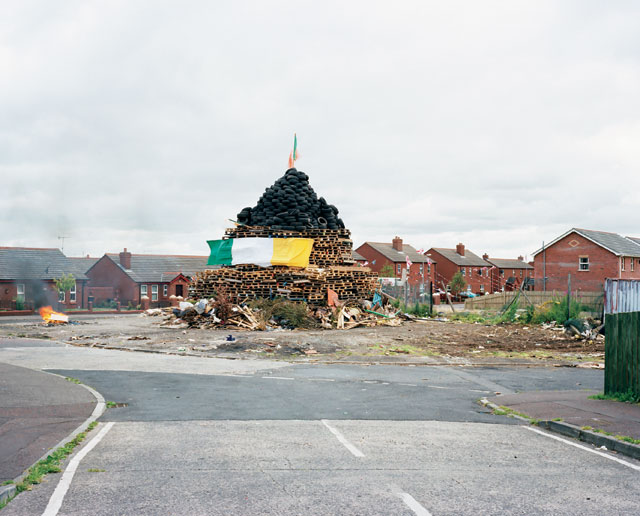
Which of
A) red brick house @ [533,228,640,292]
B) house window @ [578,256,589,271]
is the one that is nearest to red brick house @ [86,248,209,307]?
red brick house @ [533,228,640,292]

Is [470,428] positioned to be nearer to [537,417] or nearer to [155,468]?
[537,417]

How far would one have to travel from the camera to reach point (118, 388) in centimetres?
1184

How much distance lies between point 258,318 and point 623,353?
17.6 metres

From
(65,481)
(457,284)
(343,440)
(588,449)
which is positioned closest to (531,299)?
(588,449)

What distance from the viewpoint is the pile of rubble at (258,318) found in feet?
84.2

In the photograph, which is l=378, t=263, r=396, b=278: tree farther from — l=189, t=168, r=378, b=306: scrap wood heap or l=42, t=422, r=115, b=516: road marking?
l=42, t=422, r=115, b=516: road marking

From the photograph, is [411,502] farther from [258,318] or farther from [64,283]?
[64,283]

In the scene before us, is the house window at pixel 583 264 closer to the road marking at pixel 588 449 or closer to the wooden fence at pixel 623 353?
the wooden fence at pixel 623 353

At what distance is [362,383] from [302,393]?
1859 mm

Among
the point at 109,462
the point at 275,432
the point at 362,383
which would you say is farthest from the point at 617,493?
the point at 362,383

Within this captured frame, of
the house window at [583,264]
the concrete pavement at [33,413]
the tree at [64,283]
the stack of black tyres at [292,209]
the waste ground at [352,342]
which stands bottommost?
the waste ground at [352,342]

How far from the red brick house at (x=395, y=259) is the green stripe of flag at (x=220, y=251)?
4397cm

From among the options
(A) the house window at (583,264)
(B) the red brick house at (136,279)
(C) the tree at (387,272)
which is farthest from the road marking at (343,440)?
(C) the tree at (387,272)

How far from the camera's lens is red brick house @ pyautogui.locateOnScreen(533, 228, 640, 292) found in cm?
4988
